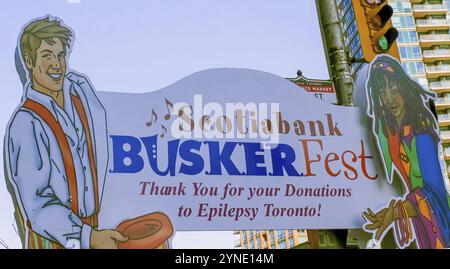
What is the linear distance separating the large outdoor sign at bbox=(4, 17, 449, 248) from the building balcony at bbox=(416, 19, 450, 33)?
4438 cm

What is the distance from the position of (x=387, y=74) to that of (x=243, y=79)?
2.66m

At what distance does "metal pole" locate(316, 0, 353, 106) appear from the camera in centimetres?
928

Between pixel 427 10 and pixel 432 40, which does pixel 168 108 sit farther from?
pixel 427 10

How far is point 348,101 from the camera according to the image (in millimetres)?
9461

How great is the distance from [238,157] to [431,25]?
47378mm

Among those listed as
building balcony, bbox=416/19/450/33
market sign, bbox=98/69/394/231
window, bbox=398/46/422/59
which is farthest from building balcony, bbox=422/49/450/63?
market sign, bbox=98/69/394/231

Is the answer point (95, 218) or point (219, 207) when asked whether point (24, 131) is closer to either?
point (95, 218)

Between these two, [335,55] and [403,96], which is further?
[403,96]

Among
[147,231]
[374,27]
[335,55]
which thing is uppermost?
[374,27]

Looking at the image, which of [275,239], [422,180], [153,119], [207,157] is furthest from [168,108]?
[275,239]

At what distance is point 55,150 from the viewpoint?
788 centimetres
